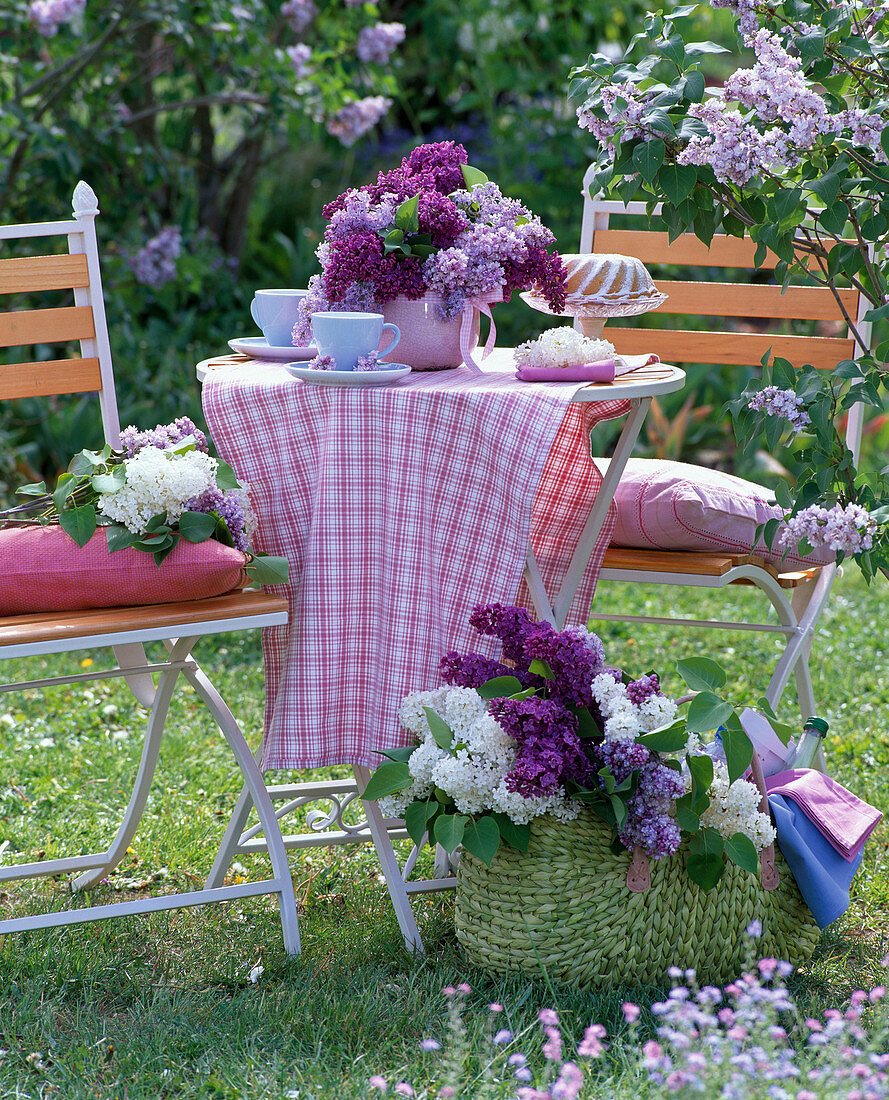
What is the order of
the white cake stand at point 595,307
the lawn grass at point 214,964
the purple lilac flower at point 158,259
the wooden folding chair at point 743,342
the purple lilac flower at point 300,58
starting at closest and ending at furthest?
the lawn grass at point 214,964
the white cake stand at point 595,307
the wooden folding chair at point 743,342
the purple lilac flower at point 300,58
the purple lilac flower at point 158,259

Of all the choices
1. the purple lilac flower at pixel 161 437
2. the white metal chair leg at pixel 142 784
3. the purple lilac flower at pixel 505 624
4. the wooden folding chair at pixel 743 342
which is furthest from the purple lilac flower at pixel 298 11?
the purple lilac flower at pixel 505 624

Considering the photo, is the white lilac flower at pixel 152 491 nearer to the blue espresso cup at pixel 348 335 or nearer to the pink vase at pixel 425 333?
the blue espresso cup at pixel 348 335

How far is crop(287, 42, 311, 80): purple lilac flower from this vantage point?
5.00 metres

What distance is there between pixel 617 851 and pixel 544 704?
10.7 inches

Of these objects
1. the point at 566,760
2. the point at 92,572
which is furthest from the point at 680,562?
the point at 92,572

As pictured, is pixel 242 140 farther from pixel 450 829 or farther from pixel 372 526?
pixel 450 829

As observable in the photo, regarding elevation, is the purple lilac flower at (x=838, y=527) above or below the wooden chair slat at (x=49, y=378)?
below

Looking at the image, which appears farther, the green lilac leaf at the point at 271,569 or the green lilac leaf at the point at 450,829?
the green lilac leaf at the point at 271,569

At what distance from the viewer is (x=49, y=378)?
8.32 ft

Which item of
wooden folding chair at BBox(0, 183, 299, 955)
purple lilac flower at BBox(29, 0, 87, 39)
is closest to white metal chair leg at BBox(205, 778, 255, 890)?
wooden folding chair at BBox(0, 183, 299, 955)

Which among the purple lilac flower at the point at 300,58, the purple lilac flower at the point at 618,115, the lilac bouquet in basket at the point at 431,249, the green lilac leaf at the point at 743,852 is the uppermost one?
the purple lilac flower at the point at 300,58

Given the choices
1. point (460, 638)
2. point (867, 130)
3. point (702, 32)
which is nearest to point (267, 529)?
point (460, 638)

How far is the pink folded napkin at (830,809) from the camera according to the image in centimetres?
217

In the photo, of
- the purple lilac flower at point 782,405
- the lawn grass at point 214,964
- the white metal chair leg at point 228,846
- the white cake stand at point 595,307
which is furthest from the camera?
the white metal chair leg at point 228,846
